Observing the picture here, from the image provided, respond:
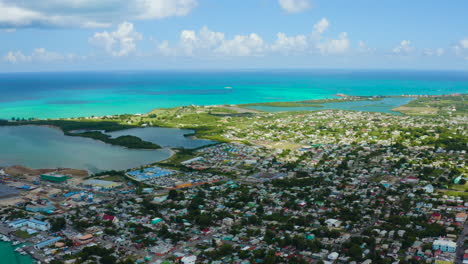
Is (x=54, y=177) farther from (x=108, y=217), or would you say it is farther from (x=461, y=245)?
(x=461, y=245)

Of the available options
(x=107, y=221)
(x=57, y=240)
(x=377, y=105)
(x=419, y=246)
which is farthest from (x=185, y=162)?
(x=377, y=105)

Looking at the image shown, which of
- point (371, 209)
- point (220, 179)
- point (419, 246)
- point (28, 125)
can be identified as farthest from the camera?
point (28, 125)

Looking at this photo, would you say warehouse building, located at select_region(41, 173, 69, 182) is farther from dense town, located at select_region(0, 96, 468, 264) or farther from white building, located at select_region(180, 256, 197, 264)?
white building, located at select_region(180, 256, 197, 264)

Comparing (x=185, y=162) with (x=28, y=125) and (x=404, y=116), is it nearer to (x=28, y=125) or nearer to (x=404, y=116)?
(x=28, y=125)

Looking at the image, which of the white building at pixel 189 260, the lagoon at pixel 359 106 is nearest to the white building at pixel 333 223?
the white building at pixel 189 260

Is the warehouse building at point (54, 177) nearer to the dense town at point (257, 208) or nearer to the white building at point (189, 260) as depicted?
the dense town at point (257, 208)

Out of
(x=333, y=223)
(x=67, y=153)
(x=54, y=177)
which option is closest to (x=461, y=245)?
(x=333, y=223)

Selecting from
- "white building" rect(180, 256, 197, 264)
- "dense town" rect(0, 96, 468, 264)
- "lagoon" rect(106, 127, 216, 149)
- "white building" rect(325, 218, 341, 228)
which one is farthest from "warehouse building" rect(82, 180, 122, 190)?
"white building" rect(325, 218, 341, 228)
